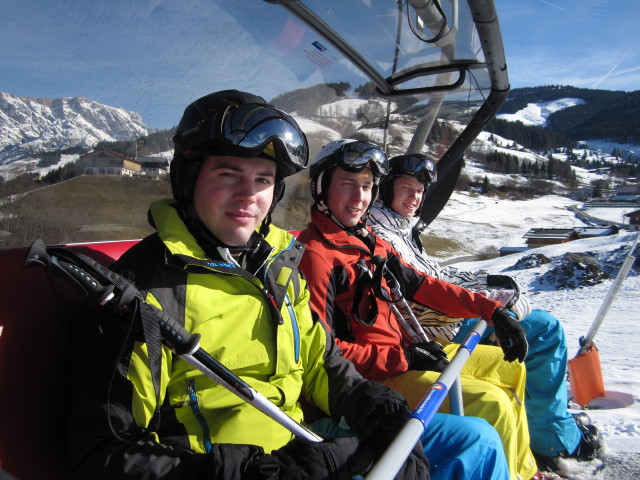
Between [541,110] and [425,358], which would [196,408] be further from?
[541,110]

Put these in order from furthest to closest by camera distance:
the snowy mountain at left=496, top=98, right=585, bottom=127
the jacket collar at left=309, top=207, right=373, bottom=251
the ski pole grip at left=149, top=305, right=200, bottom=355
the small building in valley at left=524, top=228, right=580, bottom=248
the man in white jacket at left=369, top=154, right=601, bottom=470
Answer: the snowy mountain at left=496, top=98, right=585, bottom=127 < the small building in valley at left=524, top=228, right=580, bottom=248 < the man in white jacket at left=369, top=154, right=601, bottom=470 < the jacket collar at left=309, top=207, right=373, bottom=251 < the ski pole grip at left=149, top=305, right=200, bottom=355

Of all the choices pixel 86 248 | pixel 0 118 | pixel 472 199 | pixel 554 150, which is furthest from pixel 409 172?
pixel 554 150

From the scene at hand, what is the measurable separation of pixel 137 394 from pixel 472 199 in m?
74.3

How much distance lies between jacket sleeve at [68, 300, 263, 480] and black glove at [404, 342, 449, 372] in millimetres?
1114

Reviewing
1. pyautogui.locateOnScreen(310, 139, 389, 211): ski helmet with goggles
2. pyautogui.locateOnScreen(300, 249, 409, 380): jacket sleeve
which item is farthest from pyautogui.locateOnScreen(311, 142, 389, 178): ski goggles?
pyautogui.locateOnScreen(300, 249, 409, 380): jacket sleeve

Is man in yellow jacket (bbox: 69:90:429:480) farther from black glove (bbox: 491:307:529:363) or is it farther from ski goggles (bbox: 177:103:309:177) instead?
black glove (bbox: 491:307:529:363)

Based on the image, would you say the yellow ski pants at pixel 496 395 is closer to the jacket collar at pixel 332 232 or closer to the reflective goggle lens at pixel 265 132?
the jacket collar at pixel 332 232

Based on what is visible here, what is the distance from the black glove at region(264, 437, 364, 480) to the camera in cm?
112

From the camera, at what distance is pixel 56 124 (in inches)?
62.2

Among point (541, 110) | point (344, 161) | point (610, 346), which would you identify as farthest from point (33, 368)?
point (541, 110)

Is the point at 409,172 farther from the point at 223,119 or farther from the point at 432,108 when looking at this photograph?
the point at 223,119

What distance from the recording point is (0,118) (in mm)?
1432

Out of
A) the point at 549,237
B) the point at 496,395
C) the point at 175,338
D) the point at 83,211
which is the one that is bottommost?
the point at 549,237

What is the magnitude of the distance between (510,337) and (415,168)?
52.8 inches
